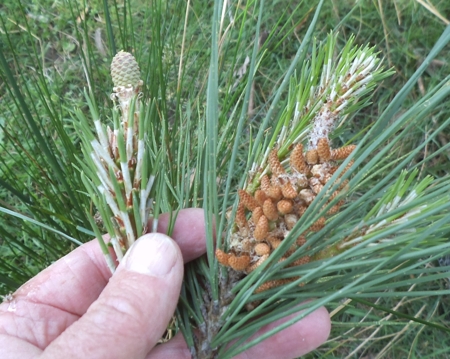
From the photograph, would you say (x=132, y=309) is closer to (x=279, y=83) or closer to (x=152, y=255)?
(x=152, y=255)

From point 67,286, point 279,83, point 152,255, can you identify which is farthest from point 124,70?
point 279,83

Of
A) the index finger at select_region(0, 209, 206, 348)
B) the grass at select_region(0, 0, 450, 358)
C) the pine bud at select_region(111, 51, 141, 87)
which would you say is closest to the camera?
the pine bud at select_region(111, 51, 141, 87)

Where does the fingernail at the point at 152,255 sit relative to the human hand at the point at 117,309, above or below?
above

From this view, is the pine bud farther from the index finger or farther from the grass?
the grass

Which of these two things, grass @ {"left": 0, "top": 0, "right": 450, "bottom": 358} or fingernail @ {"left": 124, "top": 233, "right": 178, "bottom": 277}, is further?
grass @ {"left": 0, "top": 0, "right": 450, "bottom": 358}

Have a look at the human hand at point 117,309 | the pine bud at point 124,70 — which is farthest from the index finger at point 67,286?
the pine bud at point 124,70

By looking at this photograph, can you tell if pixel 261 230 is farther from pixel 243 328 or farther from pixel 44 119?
pixel 44 119

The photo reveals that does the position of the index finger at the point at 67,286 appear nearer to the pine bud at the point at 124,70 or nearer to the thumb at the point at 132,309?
the thumb at the point at 132,309

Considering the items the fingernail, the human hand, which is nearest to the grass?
the human hand
